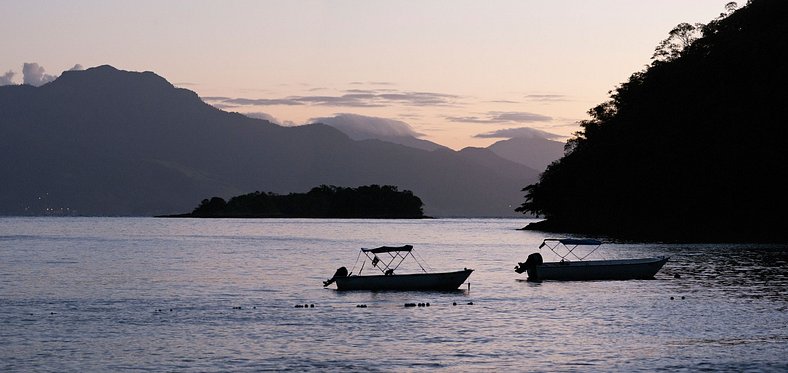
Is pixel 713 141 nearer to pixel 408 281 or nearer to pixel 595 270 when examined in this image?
pixel 595 270

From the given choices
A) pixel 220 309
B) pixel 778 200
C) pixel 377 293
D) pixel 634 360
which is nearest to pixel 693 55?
pixel 778 200

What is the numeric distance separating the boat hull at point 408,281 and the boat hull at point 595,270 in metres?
11.4

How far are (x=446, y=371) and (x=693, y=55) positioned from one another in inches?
4575

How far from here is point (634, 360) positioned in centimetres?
3688

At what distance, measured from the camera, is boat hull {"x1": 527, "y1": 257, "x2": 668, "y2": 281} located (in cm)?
7606

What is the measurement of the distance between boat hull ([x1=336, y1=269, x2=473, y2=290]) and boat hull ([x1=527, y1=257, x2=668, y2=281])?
11448 millimetres

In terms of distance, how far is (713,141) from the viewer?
12675 cm

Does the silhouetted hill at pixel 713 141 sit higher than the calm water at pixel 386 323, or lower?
higher

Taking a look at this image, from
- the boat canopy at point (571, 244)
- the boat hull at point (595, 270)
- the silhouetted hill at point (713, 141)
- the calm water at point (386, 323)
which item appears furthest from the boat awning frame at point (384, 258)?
the silhouetted hill at point (713, 141)

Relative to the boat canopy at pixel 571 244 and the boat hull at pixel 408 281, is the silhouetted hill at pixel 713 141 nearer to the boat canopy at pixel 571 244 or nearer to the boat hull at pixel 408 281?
the boat canopy at pixel 571 244

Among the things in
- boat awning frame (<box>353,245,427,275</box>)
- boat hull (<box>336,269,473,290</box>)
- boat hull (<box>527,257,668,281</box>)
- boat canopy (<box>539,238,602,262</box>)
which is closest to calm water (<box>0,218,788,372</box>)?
boat hull (<box>336,269,473,290</box>)

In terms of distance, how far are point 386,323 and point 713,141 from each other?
289ft

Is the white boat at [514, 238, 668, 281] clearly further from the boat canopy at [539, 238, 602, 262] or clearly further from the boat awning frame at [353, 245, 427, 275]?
the boat awning frame at [353, 245, 427, 275]

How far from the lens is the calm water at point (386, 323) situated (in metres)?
37.1
